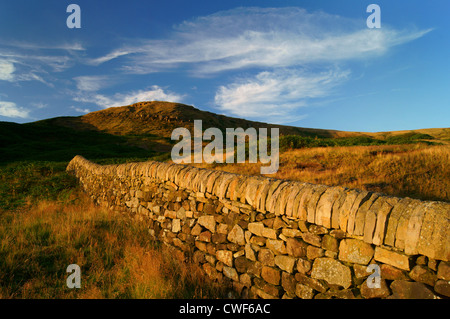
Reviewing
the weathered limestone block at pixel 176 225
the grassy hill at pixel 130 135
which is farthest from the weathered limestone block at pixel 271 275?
the grassy hill at pixel 130 135

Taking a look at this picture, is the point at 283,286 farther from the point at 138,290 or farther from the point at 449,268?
the point at 138,290

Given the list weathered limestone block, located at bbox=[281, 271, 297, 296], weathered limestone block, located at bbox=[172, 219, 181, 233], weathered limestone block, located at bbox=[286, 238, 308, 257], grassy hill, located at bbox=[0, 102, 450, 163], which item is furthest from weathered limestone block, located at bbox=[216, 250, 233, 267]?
grassy hill, located at bbox=[0, 102, 450, 163]

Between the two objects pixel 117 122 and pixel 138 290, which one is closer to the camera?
pixel 138 290

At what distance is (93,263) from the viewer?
13.8 ft

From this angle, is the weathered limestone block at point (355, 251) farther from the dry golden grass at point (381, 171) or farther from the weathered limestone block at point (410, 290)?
the dry golden grass at point (381, 171)

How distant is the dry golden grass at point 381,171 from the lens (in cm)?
604

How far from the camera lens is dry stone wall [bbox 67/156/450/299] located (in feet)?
6.45

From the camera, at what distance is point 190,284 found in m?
3.71

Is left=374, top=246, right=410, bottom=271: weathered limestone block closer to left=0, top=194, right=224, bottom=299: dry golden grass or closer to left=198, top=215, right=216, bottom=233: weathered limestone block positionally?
left=0, top=194, right=224, bottom=299: dry golden grass

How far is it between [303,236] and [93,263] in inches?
140

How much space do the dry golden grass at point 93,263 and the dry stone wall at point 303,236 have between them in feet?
1.61

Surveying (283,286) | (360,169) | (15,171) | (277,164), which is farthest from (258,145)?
(15,171)

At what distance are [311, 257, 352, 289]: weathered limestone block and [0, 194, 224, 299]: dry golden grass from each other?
1.54m

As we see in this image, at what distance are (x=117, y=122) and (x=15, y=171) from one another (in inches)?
1874
